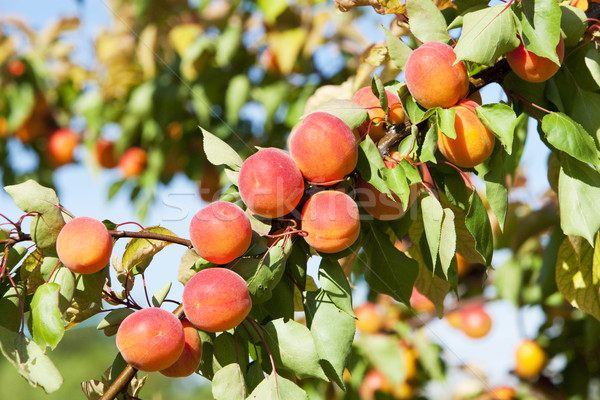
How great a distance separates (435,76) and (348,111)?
12 centimetres

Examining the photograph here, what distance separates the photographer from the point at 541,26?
27.9 inches

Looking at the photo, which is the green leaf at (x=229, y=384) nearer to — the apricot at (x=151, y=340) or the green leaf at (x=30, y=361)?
the apricot at (x=151, y=340)

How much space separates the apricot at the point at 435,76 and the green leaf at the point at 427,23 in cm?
3

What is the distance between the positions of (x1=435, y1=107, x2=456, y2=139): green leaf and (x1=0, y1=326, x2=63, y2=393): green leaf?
54 centimetres

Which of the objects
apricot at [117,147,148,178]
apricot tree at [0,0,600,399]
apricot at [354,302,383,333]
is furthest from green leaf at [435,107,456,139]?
apricot at [117,147,148,178]

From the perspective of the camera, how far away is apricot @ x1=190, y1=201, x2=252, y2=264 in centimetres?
70

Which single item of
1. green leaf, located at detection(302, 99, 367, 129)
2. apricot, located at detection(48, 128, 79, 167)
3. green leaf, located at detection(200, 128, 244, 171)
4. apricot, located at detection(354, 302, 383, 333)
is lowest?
apricot, located at detection(354, 302, 383, 333)

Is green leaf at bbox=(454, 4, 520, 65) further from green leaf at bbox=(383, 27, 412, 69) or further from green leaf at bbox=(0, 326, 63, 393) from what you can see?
green leaf at bbox=(0, 326, 63, 393)

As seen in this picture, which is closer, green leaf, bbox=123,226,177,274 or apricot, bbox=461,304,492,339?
green leaf, bbox=123,226,177,274

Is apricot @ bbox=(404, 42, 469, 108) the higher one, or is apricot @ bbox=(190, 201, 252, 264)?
apricot @ bbox=(404, 42, 469, 108)

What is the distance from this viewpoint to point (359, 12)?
2438 mm

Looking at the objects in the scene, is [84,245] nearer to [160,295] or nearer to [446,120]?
[160,295]

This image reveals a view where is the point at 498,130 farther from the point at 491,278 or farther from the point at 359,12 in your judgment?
the point at 359,12

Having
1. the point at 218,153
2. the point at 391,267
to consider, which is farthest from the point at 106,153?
the point at 391,267
